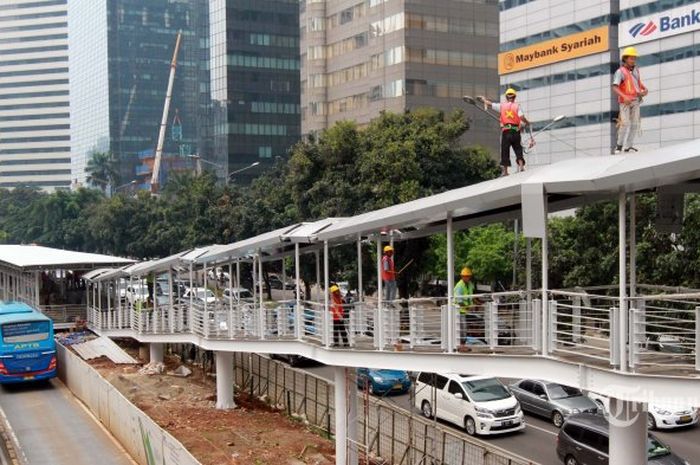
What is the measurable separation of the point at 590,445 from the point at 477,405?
3929 millimetres

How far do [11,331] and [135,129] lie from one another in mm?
134483

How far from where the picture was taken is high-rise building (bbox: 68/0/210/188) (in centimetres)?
15425

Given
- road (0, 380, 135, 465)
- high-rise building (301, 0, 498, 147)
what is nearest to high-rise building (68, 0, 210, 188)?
high-rise building (301, 0, 498, 147)

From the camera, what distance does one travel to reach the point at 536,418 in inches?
893

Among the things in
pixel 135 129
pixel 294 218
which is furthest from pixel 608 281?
pixel 135 129

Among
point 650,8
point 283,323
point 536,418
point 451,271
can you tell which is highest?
point 650,8

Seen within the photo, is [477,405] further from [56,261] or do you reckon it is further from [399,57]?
[399,57]

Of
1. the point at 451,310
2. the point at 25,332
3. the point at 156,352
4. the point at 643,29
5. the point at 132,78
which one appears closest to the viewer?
the point at 451,310

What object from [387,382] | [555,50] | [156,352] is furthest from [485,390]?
[555,50]

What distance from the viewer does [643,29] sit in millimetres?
48062

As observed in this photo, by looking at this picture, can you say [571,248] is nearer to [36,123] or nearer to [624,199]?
[624,199]

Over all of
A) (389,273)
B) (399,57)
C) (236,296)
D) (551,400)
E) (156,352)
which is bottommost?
(551,400)

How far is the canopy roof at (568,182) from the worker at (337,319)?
2.04m

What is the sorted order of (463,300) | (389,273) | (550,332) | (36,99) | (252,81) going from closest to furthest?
1. (550,332)
2. (463,300)
3. (389,273)
4. (252,81)
5. (36,99)
